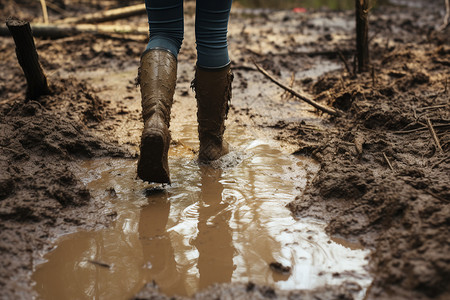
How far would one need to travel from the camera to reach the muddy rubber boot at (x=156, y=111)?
2.12 meters

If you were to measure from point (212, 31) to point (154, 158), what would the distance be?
76 cm

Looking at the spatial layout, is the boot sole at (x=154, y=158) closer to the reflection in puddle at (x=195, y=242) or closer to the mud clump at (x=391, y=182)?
the reflection in puddle at (x=195, y=242)

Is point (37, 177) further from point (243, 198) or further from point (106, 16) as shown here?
point (106, 16)

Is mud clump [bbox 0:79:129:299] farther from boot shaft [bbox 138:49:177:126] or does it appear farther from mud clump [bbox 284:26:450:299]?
mud clump [bbox 284:26:450:299]

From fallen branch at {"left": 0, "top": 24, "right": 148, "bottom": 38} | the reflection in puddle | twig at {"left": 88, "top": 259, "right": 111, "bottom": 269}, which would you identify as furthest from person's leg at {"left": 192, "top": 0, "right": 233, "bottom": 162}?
fallen branch at {"left": 0, "top": 24, "right": 148, "bottom": 38}

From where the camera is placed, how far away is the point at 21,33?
317 cm

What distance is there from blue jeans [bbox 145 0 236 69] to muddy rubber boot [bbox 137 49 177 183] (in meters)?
0.10

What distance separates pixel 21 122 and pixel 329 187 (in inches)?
73.9

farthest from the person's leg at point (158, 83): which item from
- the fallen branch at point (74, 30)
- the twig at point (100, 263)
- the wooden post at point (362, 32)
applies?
the fallen branch at point (74, 30)

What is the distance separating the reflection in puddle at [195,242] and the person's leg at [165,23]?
734mm

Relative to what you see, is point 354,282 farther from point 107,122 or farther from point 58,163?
point 107,122

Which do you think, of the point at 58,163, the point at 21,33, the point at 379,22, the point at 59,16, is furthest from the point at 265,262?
the point at 59,16

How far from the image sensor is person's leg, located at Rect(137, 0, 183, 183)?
2143 mm

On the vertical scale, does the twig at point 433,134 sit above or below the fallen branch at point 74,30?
below
